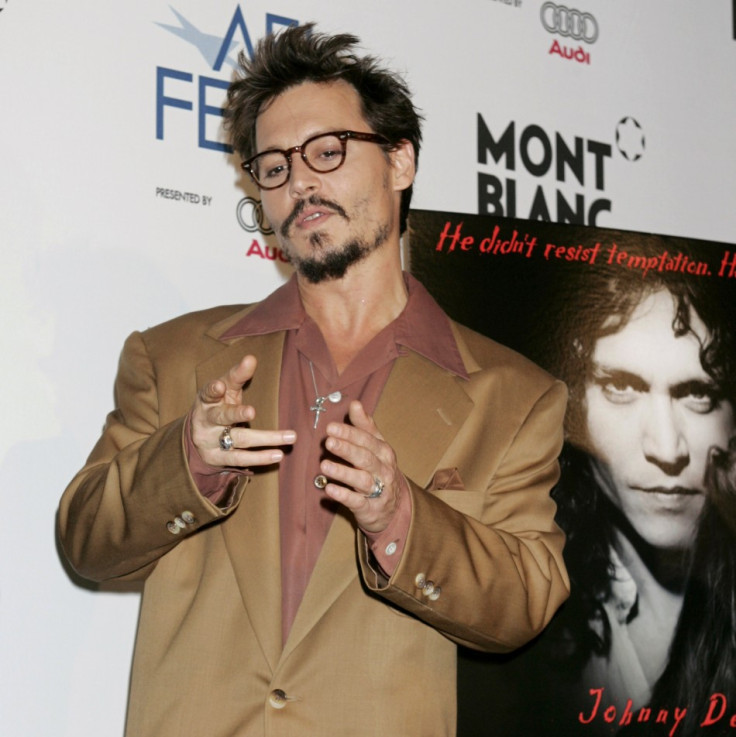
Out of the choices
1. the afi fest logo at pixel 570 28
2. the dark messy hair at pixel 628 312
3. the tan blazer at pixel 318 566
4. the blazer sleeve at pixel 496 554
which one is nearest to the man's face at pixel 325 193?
the tan blazer at pixel 318 566

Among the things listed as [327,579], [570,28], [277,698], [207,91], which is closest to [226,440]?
[327,579]

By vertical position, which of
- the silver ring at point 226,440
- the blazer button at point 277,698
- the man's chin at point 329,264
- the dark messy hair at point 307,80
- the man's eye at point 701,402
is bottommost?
the blazer button at point 277,698

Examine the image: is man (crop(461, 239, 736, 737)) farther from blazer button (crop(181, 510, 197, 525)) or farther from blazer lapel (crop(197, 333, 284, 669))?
blazer button (crop(181, 510, 197, 525))

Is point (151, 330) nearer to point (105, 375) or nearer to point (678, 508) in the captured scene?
point (105, 375)

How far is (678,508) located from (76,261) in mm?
1553

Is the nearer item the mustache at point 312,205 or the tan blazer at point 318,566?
the tan blazer at point 318,566

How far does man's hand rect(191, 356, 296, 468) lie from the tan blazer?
0.09 metres

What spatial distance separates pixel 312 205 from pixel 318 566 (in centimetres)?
73

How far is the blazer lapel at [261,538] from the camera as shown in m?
2.07

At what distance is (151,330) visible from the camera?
7.98 feet

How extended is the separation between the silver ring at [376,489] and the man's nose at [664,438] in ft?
4.01

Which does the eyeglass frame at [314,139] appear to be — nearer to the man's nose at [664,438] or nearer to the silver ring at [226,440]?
the silver ring at [226,440]

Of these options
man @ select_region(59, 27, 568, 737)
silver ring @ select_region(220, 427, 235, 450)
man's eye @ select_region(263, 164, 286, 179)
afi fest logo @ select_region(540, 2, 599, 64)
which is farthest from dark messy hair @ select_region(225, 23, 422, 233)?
afi fest logo @ select_region(540, 2, 599, 64)

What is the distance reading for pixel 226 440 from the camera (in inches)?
71.7
